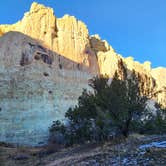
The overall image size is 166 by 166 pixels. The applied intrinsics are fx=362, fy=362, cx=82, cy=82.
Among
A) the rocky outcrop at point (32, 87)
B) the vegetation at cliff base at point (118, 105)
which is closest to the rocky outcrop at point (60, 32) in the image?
the rocky outcrop at point (32, 87)

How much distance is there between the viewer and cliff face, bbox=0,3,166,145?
5156 centimetres

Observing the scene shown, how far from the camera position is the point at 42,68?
201ft

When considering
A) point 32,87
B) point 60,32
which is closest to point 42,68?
point 32,87

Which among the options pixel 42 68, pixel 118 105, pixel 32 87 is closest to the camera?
pixel 118 105

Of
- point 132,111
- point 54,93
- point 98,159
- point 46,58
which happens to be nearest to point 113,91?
point 132,111

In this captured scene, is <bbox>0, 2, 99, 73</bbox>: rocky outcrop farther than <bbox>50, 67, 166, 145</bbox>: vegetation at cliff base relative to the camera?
Yes

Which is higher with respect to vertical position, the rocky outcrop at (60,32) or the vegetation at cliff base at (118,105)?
the rocky outcrop at (60,32)

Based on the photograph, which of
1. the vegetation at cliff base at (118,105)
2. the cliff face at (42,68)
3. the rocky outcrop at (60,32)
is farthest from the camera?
the rocky outcrop at (60,32)

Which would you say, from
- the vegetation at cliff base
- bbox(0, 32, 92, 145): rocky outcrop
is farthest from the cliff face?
the vegetation at cliff base

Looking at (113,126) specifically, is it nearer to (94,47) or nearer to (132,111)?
(132,111)

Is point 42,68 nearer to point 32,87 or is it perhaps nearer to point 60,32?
point 32,87

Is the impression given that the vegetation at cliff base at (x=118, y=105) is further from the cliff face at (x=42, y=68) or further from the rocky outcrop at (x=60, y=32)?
the rocky outcrop at (x=60, y=32)

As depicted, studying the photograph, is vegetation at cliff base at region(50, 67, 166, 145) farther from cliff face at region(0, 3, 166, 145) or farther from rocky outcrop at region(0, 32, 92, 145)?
rocky outcrop at region(0, 32, 92, 145)

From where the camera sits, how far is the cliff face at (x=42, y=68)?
169ft
